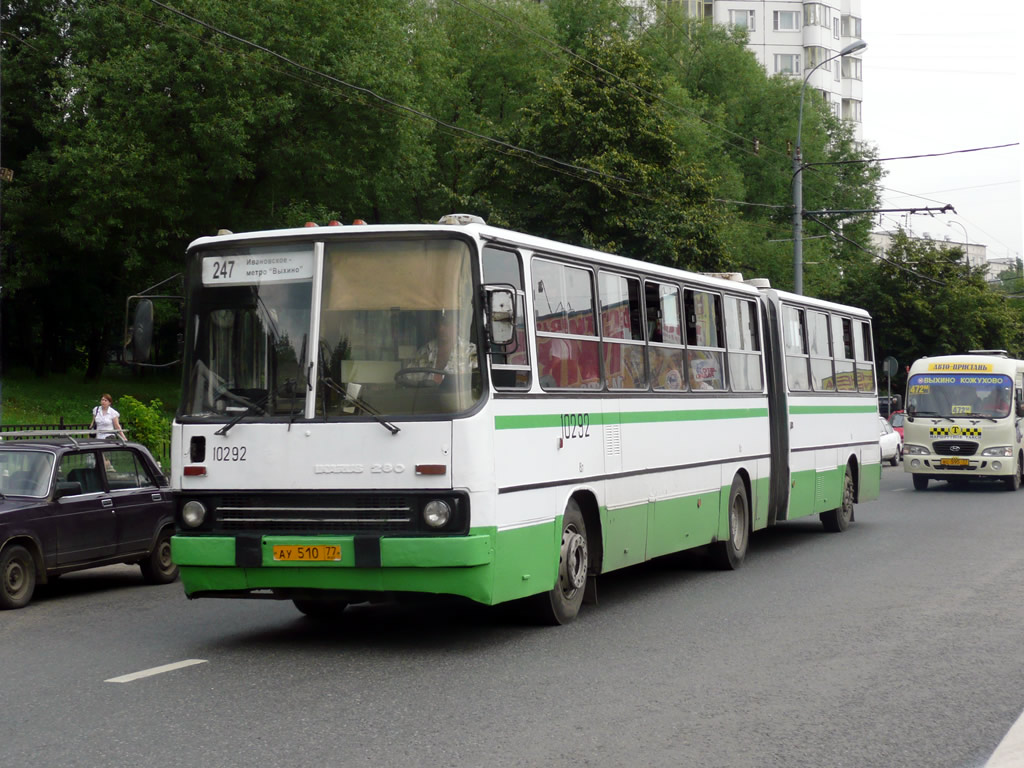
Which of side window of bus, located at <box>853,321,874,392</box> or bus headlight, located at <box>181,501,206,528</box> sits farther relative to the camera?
side window of bus, located at <box>853,321,874,392</box>

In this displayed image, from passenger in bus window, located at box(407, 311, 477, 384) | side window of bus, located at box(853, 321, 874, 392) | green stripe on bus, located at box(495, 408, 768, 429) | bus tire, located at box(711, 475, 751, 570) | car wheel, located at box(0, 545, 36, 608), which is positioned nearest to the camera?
passenger in bus window, located at box(407, 311, 477, 384)

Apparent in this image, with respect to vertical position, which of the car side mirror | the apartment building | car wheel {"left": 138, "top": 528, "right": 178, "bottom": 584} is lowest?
car wheel {"left": 138, "top": 528, "right": 178, "bottom": 584}

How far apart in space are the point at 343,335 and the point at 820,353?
35.5ft

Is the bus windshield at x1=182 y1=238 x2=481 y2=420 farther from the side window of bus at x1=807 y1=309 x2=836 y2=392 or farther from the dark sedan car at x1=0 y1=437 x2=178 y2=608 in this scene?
the side window of bus at x1=807 y1=309 x2=836 y2=392

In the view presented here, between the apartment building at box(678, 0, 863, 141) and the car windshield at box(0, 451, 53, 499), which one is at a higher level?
the apartment building at box(678, 0, 863, 141)

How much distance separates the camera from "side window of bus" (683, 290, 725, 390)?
46.3 feet

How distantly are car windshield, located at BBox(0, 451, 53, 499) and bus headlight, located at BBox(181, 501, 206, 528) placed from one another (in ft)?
11.3

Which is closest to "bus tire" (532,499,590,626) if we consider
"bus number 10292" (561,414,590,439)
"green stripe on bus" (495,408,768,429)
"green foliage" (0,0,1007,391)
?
"bus number 10292" (561,414,590,439)

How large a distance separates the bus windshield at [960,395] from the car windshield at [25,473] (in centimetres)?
2151

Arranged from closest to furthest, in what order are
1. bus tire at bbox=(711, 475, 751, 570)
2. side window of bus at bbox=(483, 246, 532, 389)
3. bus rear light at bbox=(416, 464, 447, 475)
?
bus rear light at bbox=(416, 464, 447, 475), side window of bus at bbox=(483, 246, 532, 389), bus tire at bbox=(711, 475, 751, 570)

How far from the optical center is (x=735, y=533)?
15.2 m

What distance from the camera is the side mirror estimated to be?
9656 mm

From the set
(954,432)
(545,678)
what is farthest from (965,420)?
(545,678)

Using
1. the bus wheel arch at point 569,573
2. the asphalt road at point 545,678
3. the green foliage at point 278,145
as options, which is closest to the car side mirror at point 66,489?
the asphalt road at point 545,678
